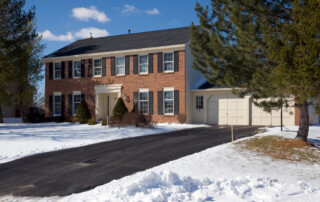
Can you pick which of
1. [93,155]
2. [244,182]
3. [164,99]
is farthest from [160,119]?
[244,182]

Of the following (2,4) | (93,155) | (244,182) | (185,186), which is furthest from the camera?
(2,4)

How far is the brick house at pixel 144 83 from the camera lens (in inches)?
830

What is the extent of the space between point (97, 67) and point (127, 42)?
10.0 ft

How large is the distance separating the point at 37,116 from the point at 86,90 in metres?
4.58

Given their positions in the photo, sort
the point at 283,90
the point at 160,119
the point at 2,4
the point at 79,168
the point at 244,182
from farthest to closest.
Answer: the point at 160,119
the point at 2,4
the point at 283,90
the point at 79,168
the point at 244,182

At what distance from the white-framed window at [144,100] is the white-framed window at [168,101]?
1.36m

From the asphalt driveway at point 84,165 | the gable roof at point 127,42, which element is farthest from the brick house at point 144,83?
the asphalt driveway at point 84,165

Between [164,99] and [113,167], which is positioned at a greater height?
[164,99]

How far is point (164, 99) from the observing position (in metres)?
21.8

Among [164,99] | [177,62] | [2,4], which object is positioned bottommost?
[164,99]

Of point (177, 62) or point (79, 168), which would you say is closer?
point (79, 168)

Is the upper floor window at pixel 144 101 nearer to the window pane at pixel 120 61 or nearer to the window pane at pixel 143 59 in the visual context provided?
the window pane at pixel 143 59

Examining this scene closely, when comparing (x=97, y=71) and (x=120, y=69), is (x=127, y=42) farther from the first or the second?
(x=97, y=71)

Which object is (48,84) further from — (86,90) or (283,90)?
(283,90)
